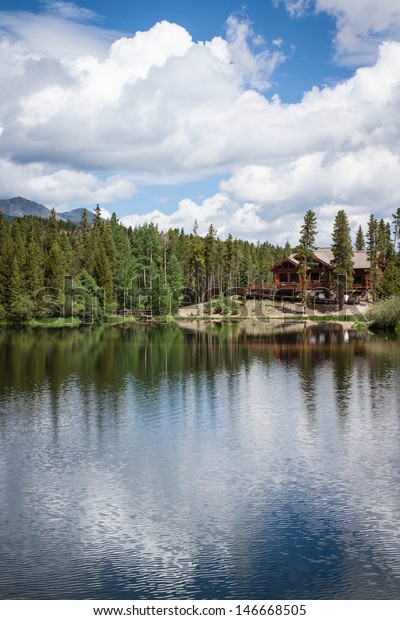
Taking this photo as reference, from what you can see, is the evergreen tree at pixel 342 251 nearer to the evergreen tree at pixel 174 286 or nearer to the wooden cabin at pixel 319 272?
the wooden cabin at pixel 319 272

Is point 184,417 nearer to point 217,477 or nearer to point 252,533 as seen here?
point 217,477

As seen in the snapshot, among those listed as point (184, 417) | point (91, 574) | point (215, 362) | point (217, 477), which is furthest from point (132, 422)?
point (215, 362)

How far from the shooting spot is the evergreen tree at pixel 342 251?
357 ft

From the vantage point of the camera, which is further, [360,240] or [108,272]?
[360,240]

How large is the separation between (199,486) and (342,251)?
9141 centimetres

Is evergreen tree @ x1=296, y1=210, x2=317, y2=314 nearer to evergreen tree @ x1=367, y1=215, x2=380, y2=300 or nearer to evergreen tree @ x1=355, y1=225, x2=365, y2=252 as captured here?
evergreen tree @ x1=367, y1=215, x2=380, y2=300

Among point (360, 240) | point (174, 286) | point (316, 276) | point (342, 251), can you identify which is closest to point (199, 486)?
point (342, 251)

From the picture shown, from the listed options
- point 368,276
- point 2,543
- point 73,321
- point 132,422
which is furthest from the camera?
point 368,276

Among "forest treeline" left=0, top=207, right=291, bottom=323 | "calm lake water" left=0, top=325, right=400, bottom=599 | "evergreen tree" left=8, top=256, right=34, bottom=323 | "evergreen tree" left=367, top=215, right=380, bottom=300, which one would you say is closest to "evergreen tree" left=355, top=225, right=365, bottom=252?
"forest treeline" left=0, top=207, right=291, bottom=323

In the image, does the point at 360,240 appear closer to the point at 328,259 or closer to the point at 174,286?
the point at 328,259

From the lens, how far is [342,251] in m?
109

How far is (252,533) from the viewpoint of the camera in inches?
734

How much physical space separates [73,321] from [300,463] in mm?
87304

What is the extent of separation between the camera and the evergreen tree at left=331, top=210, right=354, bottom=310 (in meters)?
109
